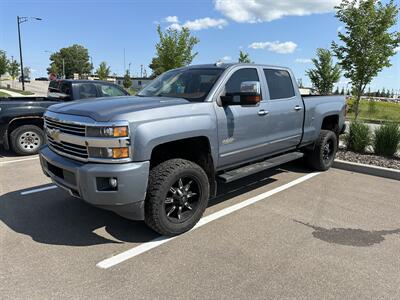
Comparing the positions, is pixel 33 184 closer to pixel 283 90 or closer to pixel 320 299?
pixel 283 90

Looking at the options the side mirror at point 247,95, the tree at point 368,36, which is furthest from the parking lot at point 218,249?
the tree at point 368,36

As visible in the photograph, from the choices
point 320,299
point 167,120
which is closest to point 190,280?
point 320,299

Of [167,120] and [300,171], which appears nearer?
[167,120]

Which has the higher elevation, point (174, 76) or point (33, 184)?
point (174, 76)

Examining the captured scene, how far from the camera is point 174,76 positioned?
194 inches

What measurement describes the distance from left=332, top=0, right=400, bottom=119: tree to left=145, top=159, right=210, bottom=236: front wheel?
415 inches

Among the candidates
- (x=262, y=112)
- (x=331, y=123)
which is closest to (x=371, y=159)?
(x=331, y=123)

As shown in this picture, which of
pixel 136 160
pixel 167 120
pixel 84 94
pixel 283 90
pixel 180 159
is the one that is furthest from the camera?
pixel 84 94

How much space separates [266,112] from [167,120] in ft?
6.07

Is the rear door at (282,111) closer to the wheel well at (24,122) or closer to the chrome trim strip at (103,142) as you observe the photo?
the chrome trim strip at (103,142)

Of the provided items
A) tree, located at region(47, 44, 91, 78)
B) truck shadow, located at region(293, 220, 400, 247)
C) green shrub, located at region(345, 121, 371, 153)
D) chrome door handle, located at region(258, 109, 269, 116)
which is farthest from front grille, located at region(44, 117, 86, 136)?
tree, located at region(47, 44, 91, 78)

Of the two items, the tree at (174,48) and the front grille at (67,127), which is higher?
the tree at (174,48)

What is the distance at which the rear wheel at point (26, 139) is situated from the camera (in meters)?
7.54

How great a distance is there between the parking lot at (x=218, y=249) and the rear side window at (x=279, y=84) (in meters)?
1.57
